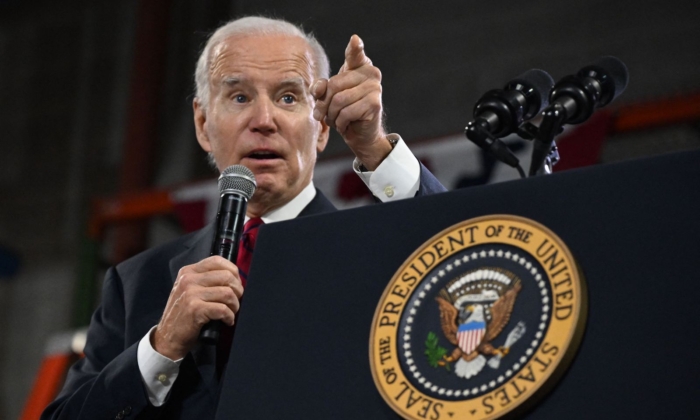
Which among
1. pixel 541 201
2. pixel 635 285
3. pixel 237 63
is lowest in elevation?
pixel 635 285

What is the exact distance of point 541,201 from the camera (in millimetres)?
1079

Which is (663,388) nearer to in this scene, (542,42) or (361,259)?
(361,259)

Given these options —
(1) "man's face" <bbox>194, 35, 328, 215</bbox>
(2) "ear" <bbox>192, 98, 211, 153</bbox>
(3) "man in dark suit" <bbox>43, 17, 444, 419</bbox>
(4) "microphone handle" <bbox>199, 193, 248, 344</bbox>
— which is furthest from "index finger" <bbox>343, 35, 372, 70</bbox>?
(2) "ear" <bbox>192, 98, 211, 153</bbox>

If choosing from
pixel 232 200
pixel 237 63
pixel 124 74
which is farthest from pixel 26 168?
pixel 232 200

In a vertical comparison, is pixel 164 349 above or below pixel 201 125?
below

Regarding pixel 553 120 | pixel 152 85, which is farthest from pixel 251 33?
pixel 152 85

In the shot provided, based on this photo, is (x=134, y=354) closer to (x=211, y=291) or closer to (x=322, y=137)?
(x=211, y=291)

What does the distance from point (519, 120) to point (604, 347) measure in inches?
23.4

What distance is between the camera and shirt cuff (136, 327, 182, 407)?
1.49m

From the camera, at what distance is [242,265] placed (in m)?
1.76

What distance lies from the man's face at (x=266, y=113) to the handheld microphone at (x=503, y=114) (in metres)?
0.54

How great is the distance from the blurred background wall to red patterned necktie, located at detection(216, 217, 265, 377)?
2619 millimetres

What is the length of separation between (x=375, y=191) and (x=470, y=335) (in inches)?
24.2

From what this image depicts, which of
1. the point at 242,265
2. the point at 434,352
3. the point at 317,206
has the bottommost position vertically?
the point at 434,352
